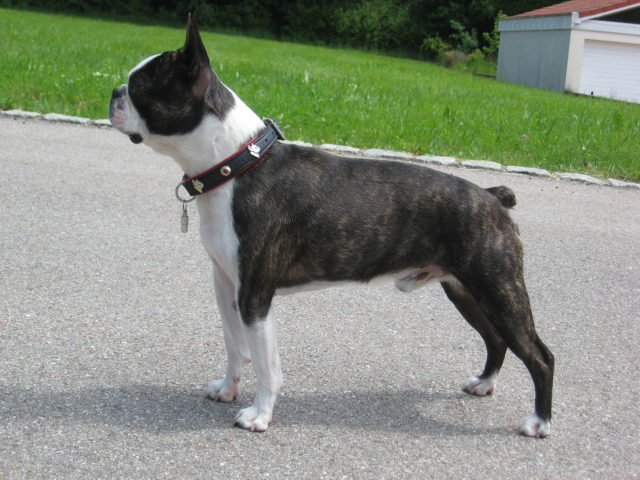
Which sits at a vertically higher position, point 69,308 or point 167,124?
point 167,124

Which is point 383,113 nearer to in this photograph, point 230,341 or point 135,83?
point 230,341

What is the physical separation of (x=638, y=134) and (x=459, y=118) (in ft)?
9.06

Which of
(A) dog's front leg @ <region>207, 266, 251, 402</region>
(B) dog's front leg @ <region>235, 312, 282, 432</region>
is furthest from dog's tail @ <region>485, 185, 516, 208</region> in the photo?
(A) dog's front leg @ <region>207, 266, 251, 402</region>

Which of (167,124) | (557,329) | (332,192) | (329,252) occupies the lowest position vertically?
(557,329)

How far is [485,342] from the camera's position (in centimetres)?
395

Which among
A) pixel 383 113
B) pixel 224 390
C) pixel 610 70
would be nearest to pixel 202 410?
pixel 224 390

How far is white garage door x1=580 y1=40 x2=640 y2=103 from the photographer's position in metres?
26.0

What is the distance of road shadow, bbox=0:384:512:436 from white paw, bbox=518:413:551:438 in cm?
10

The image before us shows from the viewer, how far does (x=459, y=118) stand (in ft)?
37.5

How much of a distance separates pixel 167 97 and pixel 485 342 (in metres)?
2.06

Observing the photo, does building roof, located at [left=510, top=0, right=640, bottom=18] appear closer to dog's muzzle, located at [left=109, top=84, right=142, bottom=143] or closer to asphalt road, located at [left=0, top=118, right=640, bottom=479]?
asphalt road, located at [left=0, top=118, right=640, bottom=479]

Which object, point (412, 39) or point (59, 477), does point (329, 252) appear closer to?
point (59, 477)

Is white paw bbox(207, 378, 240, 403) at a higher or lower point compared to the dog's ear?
lower

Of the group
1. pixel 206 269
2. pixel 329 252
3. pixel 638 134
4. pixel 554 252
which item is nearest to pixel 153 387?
pixel 329 252
